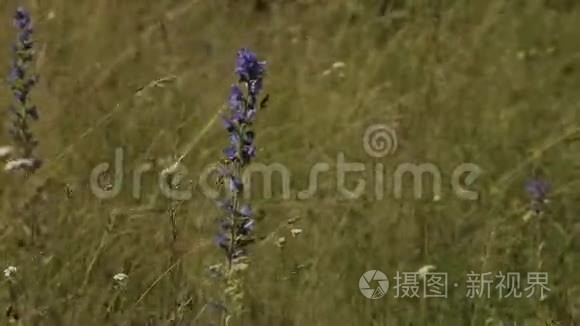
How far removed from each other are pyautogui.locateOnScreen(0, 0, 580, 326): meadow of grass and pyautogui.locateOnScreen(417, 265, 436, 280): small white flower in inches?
2.0

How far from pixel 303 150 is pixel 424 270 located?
2.29ft

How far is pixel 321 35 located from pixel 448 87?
2.15ft

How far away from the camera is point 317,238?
230 cm

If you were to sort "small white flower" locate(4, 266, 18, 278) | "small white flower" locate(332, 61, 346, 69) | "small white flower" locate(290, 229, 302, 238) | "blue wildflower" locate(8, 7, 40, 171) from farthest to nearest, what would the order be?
1. "small white flower" locate(332, 61, 346, 69)
2. "blue wildflower" locate(8, 7, 40, 171)
3. "small white flower" locate(290, 229, 302, 238)
4. "small white flower" locate(4, 266, 18, 278)

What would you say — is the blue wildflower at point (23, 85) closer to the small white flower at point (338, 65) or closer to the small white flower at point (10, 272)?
the small white flower at point (10, 272)

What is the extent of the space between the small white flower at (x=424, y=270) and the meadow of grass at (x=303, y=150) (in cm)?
5

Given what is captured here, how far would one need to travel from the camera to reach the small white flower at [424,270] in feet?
7.11

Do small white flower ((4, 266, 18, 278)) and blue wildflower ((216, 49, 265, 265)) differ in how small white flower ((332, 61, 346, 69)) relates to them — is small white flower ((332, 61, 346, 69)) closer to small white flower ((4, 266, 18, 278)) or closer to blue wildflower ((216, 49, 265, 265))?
blue wildflower ((216, 49, 265, 265))

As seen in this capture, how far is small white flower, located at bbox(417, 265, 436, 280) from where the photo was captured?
217cm

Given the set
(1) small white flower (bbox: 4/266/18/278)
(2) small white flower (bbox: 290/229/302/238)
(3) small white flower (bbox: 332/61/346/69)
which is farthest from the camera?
(3) small white flower (bbox: 332/61/346/69)

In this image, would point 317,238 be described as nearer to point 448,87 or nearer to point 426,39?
point 448,87

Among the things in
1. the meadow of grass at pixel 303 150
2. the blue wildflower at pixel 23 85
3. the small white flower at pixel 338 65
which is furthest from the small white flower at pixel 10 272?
the small white flower at pixel 338 65

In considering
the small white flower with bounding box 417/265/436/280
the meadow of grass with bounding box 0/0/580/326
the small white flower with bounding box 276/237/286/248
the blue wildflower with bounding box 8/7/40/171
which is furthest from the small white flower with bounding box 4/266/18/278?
the small white flower with bounding box 417/265/436/280

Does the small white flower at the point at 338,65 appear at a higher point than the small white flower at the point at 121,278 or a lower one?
higher
